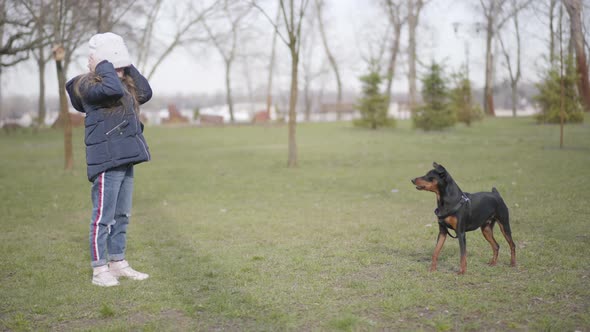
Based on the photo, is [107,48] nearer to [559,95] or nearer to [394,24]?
[559,95]

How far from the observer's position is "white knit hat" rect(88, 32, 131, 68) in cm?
454

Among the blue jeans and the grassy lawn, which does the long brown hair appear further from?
the grassy lawn

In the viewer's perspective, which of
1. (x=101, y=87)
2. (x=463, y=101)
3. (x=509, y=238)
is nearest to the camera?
(x=101, y=87)

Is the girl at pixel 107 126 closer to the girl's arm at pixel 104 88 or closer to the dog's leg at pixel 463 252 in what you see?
the girl's arm at pixel 104 88

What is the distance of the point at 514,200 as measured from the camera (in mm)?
8867

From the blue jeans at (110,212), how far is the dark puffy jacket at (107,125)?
0.13 metres

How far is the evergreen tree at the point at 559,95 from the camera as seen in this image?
86.5 feet

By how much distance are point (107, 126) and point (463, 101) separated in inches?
1131

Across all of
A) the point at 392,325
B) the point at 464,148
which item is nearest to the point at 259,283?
the point at 392,325

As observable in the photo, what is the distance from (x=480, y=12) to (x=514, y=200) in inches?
805

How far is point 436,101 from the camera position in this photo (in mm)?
27484

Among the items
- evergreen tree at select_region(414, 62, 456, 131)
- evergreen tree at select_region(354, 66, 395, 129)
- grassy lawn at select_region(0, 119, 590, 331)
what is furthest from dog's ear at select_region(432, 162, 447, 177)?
evergreen tree at select_region(354, 66, 395, 129)

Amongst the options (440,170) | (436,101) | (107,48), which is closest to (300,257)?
(440,170)

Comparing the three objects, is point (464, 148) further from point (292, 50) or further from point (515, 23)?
point (515, 23)
